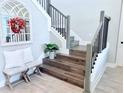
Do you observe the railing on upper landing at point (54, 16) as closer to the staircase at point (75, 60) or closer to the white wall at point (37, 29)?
the staircase at point (75, 60)

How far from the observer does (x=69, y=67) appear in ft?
11.7

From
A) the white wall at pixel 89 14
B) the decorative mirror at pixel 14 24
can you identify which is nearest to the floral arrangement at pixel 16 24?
the decorative mirror at pixel 14 24

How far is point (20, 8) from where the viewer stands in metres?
3.46

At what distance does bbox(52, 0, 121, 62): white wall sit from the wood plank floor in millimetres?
1616

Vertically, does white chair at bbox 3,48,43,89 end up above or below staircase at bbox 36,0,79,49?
below

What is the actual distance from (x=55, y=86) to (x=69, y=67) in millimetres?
708

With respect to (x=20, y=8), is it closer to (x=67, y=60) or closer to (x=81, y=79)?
(x=67, y=60)

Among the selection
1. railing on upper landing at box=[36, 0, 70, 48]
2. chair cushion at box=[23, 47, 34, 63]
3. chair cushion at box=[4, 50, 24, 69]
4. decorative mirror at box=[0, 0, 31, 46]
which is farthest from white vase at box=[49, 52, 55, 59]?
chair cushion at box=[4, 50, 24, 69]

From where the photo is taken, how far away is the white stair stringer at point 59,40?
4320 mm

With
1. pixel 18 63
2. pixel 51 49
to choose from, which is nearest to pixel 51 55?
pixel 51 49

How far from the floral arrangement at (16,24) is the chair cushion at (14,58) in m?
0.62

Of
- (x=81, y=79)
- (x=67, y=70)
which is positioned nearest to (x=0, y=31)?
(x=67, y=70)

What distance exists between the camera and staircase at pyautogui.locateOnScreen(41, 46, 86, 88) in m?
3.26

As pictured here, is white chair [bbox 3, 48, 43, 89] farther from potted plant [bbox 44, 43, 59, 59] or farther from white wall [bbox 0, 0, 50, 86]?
potted plant [bbox 44, 43, 59, 59]
